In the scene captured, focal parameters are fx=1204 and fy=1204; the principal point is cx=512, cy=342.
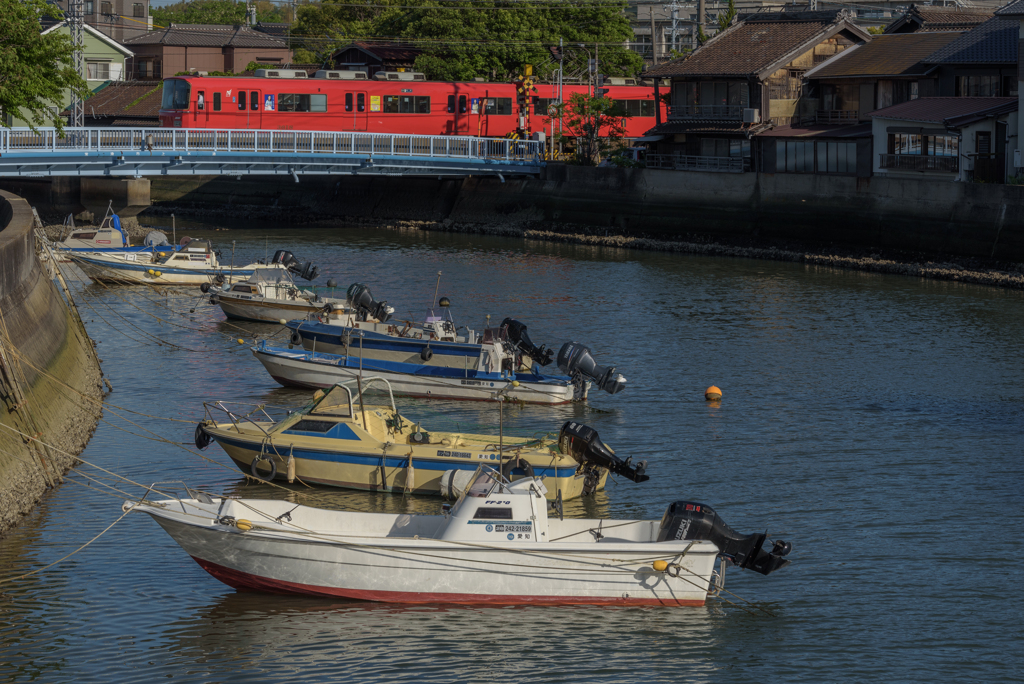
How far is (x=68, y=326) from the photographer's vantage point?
28938mm

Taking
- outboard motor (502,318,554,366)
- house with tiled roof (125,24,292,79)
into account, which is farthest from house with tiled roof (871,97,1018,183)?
house with tiled roof (125,24,292,79)

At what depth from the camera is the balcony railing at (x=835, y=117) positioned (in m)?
59.0

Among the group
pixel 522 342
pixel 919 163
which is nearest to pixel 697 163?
pixel 919 163

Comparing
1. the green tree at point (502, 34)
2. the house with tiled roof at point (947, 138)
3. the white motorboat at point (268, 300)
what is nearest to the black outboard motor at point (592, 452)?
the white motorboat at point (268, 300)

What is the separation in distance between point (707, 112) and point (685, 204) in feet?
20.4

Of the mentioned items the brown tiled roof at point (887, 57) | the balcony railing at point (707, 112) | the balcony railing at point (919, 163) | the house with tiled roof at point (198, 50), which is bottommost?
the balcony railing at point (919, 163)

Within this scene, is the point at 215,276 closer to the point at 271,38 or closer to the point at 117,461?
the point at 117,461

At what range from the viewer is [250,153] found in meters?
53.1

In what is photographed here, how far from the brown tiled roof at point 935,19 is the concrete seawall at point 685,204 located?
15.0m

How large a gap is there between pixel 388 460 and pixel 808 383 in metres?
13.4

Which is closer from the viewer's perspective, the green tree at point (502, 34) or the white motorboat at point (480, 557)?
the white motorboat at point (480, 557)

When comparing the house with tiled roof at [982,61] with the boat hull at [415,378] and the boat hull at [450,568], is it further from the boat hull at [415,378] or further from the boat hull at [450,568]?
the boat hull at [450,568]

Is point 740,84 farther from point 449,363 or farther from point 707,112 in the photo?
point 449,363

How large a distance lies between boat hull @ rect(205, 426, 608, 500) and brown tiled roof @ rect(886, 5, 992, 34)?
48396 millimetres
